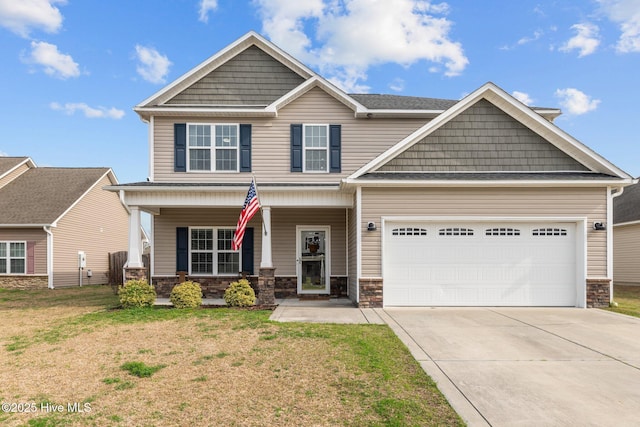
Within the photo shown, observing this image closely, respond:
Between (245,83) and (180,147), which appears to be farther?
(245,83)

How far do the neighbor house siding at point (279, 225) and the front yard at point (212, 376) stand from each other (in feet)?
16.8

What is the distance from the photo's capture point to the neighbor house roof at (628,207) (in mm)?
18903

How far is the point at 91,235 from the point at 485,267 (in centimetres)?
2000

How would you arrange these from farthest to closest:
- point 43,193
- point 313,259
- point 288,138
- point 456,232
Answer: point 43,193 → point 313,259 → point 288,138 → point 456,232

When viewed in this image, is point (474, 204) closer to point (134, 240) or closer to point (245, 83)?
point (245, 83)

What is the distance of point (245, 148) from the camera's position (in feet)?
45.7

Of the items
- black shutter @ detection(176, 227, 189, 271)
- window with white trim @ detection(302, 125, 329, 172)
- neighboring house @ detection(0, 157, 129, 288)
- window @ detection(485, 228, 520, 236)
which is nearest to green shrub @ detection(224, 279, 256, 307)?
black shutter @ detection(176, 227, 189, 271)

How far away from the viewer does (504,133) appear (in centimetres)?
1173

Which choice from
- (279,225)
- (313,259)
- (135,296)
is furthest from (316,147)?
(135,296)

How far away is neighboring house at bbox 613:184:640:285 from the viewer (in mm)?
18672

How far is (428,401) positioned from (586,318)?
712 centimetres

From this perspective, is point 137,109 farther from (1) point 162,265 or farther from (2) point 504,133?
(2) point 504,133

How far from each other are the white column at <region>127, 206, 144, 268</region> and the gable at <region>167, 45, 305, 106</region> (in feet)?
13.5

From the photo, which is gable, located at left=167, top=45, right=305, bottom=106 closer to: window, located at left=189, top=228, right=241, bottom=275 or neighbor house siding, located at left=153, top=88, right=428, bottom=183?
neighbor house siding, located at left=153, top=88, right=428, bottom=183
